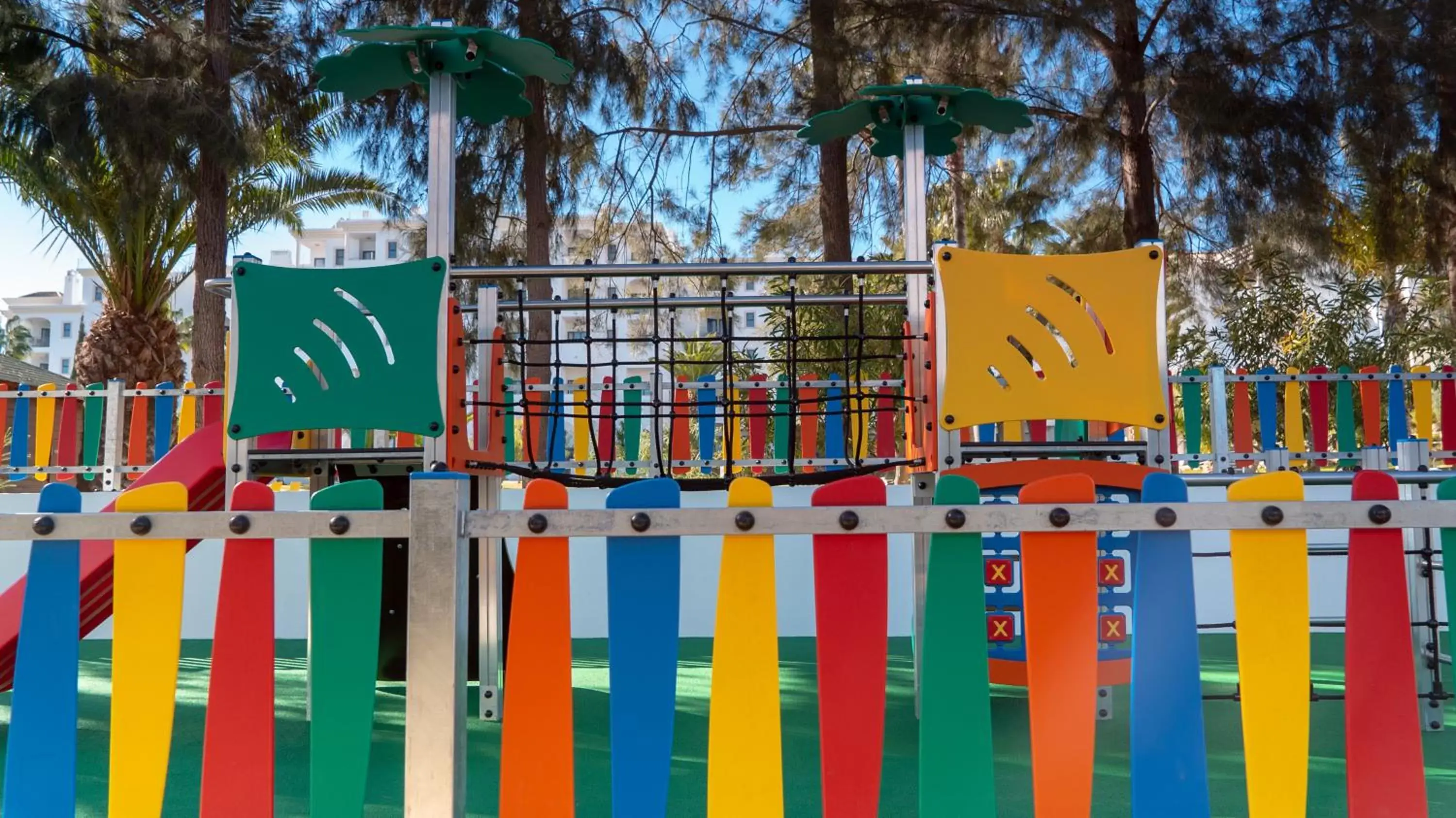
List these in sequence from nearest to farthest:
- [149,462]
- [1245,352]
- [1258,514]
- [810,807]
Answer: [1258,514] → [810,807] → [149,462] → [1245,352]

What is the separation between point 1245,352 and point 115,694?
43.0ft

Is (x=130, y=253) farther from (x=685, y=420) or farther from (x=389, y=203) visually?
(x=685, y=420)

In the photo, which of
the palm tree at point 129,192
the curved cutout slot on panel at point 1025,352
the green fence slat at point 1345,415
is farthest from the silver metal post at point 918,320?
the palm tree at point 129,192

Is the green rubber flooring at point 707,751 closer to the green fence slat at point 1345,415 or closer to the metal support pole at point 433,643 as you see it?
the metal support pole at point 433,643

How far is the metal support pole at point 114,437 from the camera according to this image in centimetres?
845

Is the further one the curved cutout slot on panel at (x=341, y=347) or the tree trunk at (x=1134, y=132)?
the tree trunk at (x=1134, y=132)

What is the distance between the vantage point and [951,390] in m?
3.61

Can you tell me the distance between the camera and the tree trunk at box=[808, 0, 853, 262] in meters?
9.79

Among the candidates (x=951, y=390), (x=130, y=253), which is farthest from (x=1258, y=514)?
(x=130, y=253)

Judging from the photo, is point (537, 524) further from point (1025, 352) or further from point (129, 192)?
point (129, 192)

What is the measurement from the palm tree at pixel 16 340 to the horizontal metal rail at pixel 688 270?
66226mm

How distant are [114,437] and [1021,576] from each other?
25.3ft

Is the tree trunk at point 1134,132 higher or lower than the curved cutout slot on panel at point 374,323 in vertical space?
higher

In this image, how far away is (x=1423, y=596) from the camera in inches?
158
